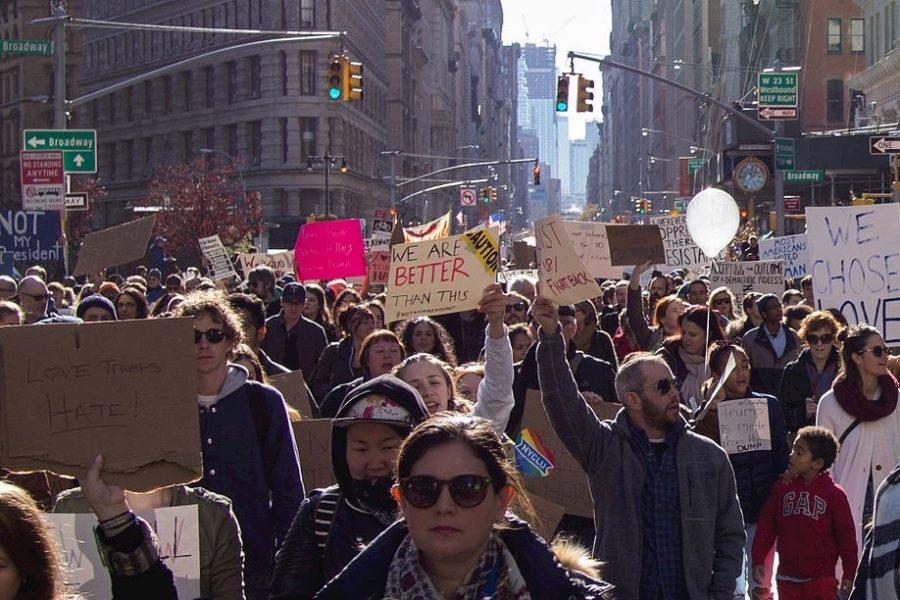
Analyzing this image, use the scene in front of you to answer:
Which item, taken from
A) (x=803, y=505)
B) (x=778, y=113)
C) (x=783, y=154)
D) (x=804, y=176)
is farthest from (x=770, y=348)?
(x=804, y=176)

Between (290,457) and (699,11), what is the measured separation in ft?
336

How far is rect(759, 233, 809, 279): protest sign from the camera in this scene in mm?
20000

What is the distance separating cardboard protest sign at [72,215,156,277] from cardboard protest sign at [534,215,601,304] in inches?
352

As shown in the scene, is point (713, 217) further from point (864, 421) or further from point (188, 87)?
point (188, 87)

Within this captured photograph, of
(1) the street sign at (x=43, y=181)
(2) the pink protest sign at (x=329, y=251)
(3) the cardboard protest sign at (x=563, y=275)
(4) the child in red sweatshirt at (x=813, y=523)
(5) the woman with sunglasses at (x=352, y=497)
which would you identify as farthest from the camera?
(1) the street sign at (x=43, y=181)

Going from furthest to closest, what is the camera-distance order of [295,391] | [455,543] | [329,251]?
1. [329,251]
2. [295,391]
3. [455,543]

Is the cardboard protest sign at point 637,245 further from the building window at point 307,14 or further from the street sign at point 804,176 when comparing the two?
the building window at point 307,14

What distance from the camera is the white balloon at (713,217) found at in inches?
567

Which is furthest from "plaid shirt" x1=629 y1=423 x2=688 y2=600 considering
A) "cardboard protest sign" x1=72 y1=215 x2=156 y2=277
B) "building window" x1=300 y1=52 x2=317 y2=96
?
"building window" x1=300 y1=52 x2=317 y2=96

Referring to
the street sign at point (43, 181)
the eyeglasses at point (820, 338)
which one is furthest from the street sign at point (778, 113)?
the eyeglasses at point (820, 338)

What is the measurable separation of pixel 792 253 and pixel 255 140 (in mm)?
53611

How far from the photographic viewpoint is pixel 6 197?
79188 millimetres

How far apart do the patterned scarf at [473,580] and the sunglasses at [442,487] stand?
0.35 feet

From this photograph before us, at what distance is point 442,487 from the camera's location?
3.36 metres
